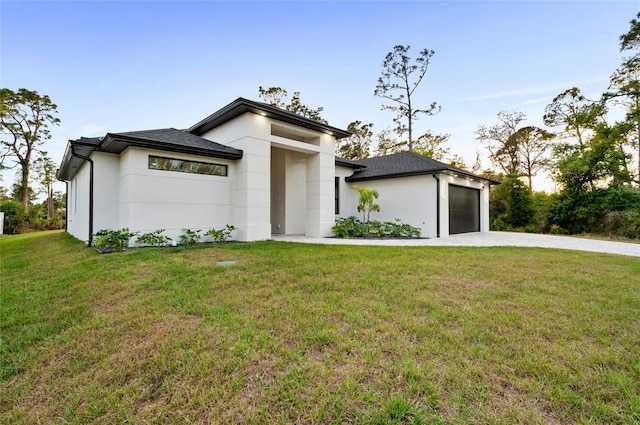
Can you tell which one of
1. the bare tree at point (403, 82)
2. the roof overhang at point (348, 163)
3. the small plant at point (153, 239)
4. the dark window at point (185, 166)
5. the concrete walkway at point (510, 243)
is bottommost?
the concrete walkway at point (510, 243)

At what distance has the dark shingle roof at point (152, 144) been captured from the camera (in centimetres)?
759

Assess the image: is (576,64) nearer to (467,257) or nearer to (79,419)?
(467,257)

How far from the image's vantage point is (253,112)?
9.03 m

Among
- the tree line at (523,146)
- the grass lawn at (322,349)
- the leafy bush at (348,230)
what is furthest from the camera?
the tree line at (523,146)

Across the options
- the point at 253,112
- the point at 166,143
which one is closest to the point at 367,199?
the point at 253,112

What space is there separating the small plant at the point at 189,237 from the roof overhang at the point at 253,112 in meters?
4.15

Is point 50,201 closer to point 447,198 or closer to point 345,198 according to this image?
point 345,198

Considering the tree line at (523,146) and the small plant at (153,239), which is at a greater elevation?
the tree line at (523,146)

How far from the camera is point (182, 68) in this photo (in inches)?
454

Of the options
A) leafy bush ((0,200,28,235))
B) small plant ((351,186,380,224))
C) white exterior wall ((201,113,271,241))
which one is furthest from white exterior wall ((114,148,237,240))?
leafy bush ((0,200,28,235))

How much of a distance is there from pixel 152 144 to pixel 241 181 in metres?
2.75

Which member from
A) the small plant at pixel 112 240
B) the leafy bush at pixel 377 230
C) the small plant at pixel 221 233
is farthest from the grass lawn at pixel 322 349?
the leafy bush at pixel 377 230

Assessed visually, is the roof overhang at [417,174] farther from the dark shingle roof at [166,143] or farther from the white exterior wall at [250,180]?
the dark shingle roof at [166,143]

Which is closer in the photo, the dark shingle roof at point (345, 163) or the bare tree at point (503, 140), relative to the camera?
the dark shingle roof at point (345, 163)
